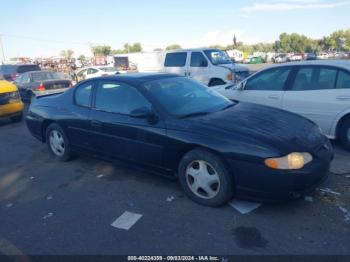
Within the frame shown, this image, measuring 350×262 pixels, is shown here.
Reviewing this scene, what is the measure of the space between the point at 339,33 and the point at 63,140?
95983 mm

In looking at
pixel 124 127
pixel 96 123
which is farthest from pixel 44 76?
pixel 124 127

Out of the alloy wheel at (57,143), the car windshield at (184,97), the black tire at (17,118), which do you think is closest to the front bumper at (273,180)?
the car windshield at (184,97)

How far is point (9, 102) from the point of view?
8945 millimetres

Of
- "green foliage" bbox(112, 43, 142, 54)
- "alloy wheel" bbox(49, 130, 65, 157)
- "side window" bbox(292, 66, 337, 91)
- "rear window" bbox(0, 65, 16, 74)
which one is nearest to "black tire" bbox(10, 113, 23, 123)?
"alloy wheel" bbox(49, 130, 65, 157)

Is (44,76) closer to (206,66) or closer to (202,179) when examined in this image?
(206,66)

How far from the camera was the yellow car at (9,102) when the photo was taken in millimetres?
8805

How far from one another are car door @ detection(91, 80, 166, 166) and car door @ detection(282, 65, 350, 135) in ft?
9.99

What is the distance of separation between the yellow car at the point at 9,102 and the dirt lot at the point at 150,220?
4592 millimetres

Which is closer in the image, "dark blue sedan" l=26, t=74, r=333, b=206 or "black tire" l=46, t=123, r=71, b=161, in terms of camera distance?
"dark blue sedan" l=26, t=74, r=333, b=206

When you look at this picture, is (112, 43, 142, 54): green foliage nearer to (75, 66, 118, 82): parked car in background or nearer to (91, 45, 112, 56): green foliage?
(91, 45, 112, 56): green foliage

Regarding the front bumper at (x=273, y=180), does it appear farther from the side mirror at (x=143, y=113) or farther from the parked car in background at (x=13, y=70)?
the parked car in background at (x=13, y=70)

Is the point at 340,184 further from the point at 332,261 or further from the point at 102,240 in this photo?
the point at 102,240

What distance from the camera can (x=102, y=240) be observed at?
10.5ft

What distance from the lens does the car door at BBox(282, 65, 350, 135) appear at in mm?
5402
